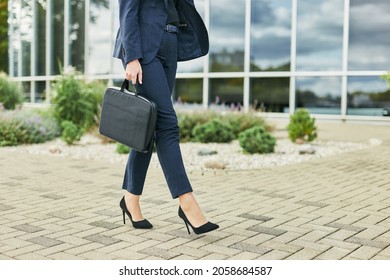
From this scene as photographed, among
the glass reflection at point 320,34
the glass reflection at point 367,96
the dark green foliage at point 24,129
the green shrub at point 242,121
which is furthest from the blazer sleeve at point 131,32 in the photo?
the glass reflection at point 320,34

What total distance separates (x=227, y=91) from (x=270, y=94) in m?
1.10

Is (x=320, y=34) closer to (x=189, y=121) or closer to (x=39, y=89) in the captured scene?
(x=189, y=121)

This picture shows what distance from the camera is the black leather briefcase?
2969 millimetres

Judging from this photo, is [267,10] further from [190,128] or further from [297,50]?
[190,128]

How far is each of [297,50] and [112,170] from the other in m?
6.90

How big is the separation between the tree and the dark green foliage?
34.3 feet

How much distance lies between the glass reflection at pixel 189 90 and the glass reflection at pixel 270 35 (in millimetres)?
1424

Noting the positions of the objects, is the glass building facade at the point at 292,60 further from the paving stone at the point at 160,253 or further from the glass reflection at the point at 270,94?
the paving stone at the point at 160,253

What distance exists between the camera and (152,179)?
17.4ft

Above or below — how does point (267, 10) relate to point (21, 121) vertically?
above

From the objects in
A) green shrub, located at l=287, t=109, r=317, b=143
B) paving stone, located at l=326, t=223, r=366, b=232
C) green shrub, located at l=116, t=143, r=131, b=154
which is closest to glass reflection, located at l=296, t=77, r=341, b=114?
green shrub, located at l=287, t=109, r=317, b=143

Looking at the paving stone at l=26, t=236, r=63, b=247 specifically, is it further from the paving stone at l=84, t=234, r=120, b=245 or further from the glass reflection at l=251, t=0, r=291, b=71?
the glass reflection at l=251, t=0, r=291, b=71

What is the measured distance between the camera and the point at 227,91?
12523 mm
